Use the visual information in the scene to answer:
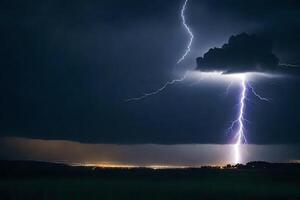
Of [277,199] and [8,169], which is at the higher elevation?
[8,169]

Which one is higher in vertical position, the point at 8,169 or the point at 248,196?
the point at 8,169

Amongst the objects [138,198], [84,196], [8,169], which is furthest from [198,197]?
A: [8,169]

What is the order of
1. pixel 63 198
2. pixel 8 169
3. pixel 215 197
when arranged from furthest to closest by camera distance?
1. pixel 8 169
2. pixel 215 197
3. pixel 63 198

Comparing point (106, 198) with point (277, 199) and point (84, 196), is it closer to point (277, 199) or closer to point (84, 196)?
point (84, 196)

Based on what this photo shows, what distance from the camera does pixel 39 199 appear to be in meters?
44.6

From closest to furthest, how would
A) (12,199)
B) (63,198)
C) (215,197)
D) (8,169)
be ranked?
1. (12,199)
2. (63,198)
3. (215,197)
4. (8,169)

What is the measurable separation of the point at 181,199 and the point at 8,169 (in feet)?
212

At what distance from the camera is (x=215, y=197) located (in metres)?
49.5

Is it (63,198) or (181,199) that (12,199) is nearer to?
(63,198)

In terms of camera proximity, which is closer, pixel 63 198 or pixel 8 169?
pixel 63 198

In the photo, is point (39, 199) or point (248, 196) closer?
point (39, 199)

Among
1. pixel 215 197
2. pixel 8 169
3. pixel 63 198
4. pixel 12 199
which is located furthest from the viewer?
pixel 8 169

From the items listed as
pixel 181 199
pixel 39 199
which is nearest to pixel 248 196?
pixel 181 199

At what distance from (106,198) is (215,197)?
813 centimetres
